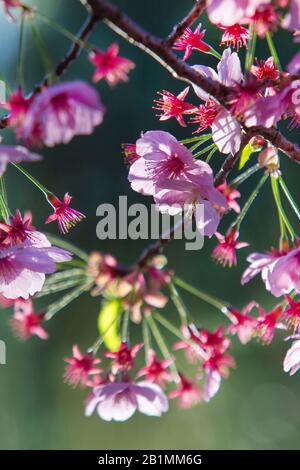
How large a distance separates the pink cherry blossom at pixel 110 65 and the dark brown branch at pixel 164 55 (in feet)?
0.09

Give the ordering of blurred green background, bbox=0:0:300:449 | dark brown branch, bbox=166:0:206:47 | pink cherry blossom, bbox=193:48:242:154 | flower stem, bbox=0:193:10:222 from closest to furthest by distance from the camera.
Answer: dark brown branch, bbox=166:0:206:47, pink cherry blossom, bbox=193:48:242:154, flower stem, bbox=0:193:10:222, blurred green background, bbox=0:0:300:449

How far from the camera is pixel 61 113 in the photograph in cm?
77

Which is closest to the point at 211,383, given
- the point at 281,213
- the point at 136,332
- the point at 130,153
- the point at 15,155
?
the point at 281,213

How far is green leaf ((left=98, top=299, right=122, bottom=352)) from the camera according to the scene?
0.99 m

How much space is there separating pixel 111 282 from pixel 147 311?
0.41 ft

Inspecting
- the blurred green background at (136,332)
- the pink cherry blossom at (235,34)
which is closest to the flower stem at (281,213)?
the pink cherry blossom at (235,34)

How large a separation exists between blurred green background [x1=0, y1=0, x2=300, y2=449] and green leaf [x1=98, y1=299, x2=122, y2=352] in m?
4.01

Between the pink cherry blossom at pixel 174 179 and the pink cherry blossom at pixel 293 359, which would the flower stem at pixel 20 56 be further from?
the pink cherry blossom at pixel 293 359

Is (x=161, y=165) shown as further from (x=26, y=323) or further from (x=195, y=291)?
(x=26, y=323)

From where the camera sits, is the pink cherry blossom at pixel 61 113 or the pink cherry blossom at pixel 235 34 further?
the pink cherry blossom at pixel 235 34

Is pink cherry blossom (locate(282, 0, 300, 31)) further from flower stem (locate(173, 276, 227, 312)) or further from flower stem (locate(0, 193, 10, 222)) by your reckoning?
flower stem (locate(0, 193, 10, 222))

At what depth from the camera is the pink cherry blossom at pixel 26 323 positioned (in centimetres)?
107

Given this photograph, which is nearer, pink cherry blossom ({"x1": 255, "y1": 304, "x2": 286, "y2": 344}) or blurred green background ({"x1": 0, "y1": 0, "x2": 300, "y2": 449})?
pink cherry blossom ({"x1": 255, "y1": 304, "x2": 286, "y2": 344})

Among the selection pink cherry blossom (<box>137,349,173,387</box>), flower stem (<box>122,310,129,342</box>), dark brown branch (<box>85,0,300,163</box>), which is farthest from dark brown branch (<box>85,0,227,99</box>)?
pink cherry blossom (<box>137,349,173,387</box>)
